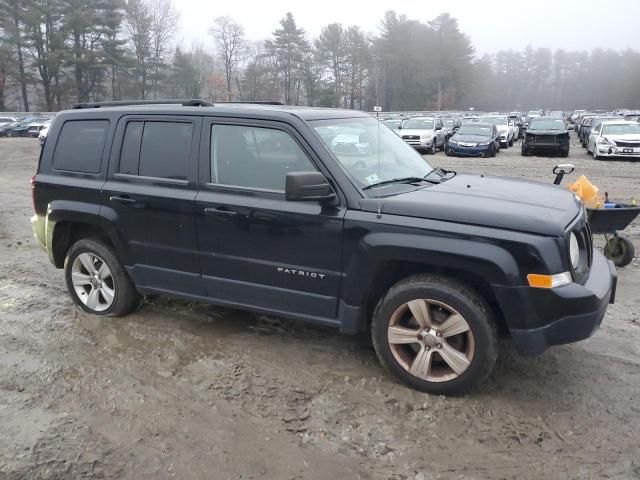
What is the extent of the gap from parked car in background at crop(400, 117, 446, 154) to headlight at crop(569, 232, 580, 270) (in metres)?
18.8

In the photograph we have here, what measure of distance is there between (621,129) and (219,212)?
21.1 meters

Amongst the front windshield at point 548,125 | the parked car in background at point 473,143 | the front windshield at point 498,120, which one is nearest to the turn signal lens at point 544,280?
the parked car in background at point 473,143

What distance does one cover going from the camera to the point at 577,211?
12.5 feet

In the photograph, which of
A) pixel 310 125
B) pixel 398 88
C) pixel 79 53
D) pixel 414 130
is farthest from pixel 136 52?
pixel 310 125

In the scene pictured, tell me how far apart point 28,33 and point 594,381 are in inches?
2765

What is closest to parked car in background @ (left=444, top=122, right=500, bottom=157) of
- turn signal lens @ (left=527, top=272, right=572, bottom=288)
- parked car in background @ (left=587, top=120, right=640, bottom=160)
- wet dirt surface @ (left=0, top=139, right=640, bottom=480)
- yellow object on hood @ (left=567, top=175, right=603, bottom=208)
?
parked car in background @ (left=587, top=120, right=640, bottom=160)

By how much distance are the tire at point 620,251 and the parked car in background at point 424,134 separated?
1592 cm

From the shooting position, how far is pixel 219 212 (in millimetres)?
4086

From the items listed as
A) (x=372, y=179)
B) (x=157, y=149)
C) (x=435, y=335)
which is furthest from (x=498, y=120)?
(x=435, y=335)

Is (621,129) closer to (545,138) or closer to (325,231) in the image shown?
(545,138)

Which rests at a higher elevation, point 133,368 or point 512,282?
point 512,282

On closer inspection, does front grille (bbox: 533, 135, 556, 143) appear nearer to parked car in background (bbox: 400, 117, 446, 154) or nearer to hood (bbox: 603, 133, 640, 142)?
hood (bbox: 603, 133, 640, 142)

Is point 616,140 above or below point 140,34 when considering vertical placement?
below

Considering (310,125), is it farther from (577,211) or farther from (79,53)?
(79,53)
